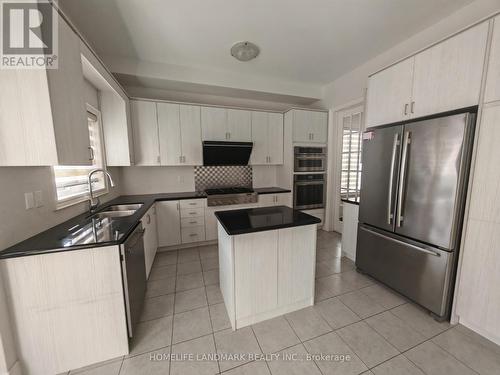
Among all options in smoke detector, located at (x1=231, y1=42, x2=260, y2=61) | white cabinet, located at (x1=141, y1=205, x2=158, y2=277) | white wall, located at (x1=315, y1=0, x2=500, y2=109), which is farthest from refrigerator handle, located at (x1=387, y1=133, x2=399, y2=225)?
white cabinet, located at (x1=141, y1=205, x2=158, y2=277)

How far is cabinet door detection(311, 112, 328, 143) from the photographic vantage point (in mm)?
3770

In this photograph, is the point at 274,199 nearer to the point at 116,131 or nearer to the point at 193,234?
the point at 193,234

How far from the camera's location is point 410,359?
1421 millimetres

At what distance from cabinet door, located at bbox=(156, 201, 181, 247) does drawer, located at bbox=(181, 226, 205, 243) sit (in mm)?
78

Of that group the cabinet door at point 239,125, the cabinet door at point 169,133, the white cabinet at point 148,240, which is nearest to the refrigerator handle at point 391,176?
the cabinet door at point 239,125

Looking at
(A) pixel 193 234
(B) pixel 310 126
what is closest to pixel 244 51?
(B) pixel 310 126

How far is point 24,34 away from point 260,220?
6.08ft

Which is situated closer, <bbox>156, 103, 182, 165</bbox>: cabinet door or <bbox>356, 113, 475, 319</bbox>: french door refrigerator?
<bbox>356, 113, 475, 319</bbox>: french door refrigerator

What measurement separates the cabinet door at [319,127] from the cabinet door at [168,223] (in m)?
2.80

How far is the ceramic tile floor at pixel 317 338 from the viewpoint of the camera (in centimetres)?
137

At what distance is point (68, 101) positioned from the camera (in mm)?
1359

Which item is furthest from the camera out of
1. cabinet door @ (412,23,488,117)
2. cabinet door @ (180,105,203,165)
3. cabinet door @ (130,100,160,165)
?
cabinet door @ (180,105,203,165)

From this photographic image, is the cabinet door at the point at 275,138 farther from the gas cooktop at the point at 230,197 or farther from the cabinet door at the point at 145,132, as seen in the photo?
the cabinet door at the point at 145,132

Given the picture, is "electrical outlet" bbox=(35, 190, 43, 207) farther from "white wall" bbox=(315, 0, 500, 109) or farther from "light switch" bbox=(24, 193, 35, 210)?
"white wall" bbox=(315, 0, 500, 109)
